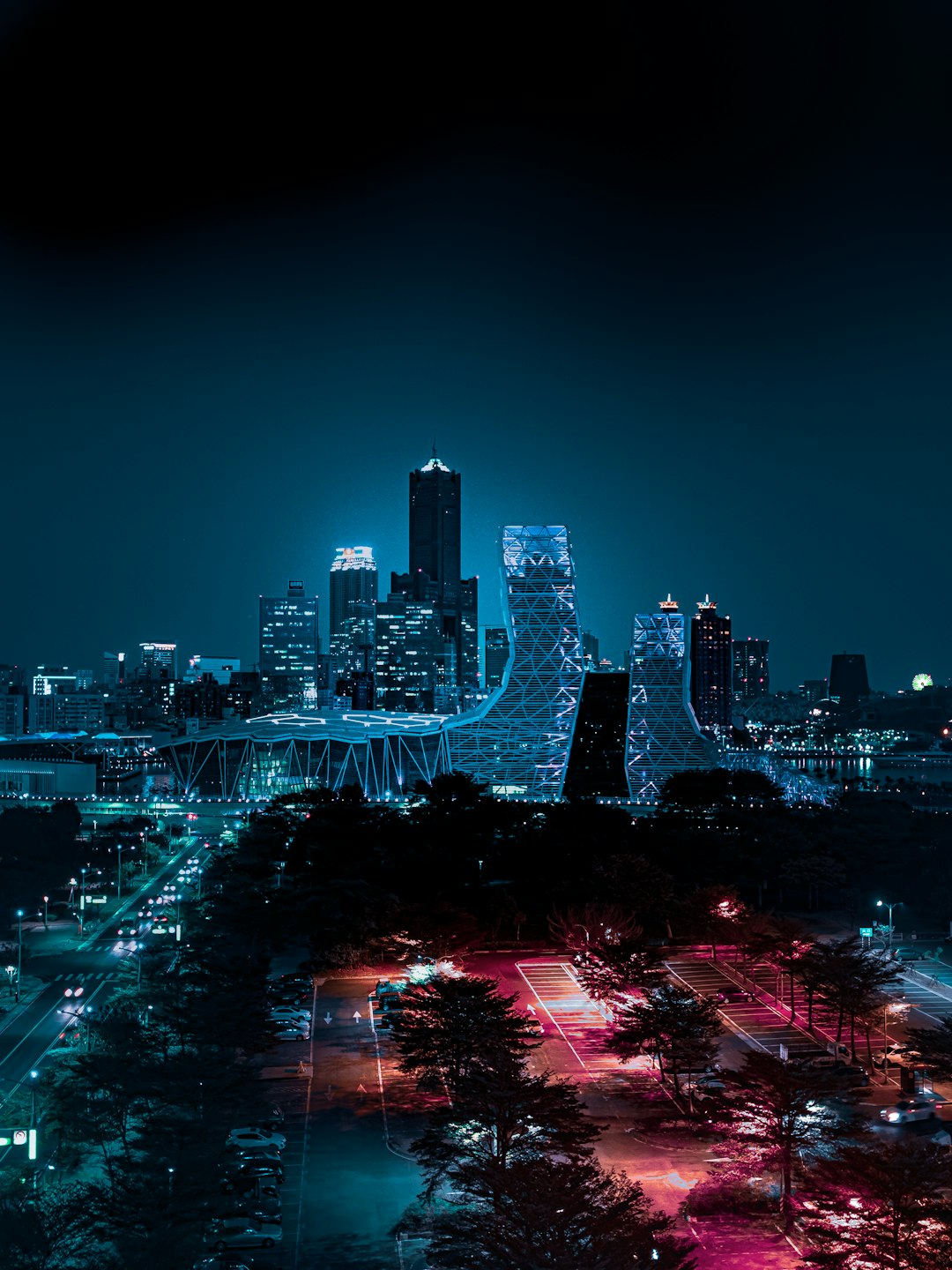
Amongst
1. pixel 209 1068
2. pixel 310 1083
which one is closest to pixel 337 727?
pixel 310 1083

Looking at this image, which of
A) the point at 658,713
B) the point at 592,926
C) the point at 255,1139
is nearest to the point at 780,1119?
the point at 255,1139

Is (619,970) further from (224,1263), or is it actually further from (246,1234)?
(224,1263)

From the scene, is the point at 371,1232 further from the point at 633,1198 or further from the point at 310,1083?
the point at 310,1083

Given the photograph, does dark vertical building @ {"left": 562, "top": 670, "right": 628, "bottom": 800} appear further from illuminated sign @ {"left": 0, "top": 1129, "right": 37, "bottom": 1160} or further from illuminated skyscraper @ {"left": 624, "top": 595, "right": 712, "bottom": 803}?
illuminated sign @ {"left": 0, "top": 1129, "right": 37, "bottom": 1160}

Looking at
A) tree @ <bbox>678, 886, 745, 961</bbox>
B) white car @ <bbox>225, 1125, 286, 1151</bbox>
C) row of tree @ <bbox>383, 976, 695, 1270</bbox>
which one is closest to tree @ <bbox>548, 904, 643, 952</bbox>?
tree @ <bbox>678, 886, 745, 961</bbox>

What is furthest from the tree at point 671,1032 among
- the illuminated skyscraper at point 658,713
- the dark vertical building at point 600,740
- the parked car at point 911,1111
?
the dark vertical building at point 600,740
